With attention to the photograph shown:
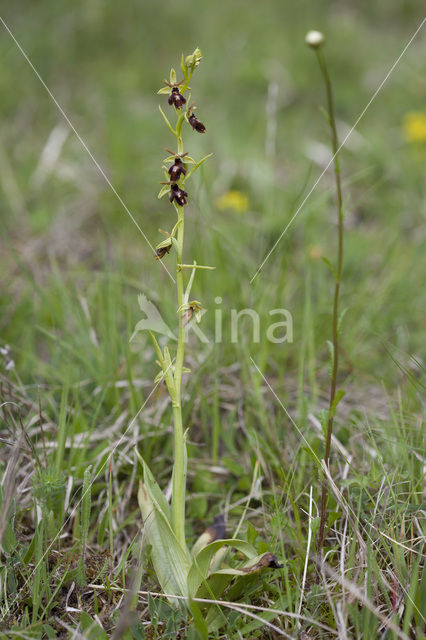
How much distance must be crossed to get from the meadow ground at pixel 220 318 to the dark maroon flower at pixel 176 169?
77 cm

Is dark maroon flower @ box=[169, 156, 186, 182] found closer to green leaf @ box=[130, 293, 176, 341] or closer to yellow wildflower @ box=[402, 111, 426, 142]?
green leaf @ box=[130, 293, 176, 341]

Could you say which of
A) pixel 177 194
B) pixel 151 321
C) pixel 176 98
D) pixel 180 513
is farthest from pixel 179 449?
pixel 176 98

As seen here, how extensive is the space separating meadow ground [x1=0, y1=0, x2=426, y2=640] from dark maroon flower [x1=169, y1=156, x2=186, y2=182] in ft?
2.52

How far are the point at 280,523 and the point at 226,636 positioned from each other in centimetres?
34

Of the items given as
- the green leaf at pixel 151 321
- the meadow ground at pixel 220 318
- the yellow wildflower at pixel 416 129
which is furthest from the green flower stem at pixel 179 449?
the yellow wildflower at pixel 416 129

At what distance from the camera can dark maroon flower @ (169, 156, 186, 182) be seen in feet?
4.58

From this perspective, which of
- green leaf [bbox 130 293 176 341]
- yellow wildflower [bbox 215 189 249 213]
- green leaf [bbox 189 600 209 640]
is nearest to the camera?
green leaf [bbox 189 600 209 640]

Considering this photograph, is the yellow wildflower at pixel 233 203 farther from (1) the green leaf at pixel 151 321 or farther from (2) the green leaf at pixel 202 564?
(2) the green leaf at pixel 202 564

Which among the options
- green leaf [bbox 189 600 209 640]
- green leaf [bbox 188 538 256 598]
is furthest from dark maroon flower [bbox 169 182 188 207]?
green leaf [bbox 189 600 209 640]

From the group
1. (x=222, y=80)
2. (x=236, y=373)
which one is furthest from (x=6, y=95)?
(x=236, y=373)

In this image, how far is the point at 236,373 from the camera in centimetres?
242

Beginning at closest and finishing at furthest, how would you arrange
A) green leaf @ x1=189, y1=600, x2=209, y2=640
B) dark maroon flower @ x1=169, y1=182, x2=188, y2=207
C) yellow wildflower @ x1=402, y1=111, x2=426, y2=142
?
green leaf @ x1=189, y1=600, x2=209, y2=640
dark maroon flower @ x1=169, y1=182, x2=188, y2=207
yellow wildflower @ x1=402, y1=111, x2=426, y2=142

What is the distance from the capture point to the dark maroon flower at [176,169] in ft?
4.58

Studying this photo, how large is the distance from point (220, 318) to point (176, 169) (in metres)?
1.14
